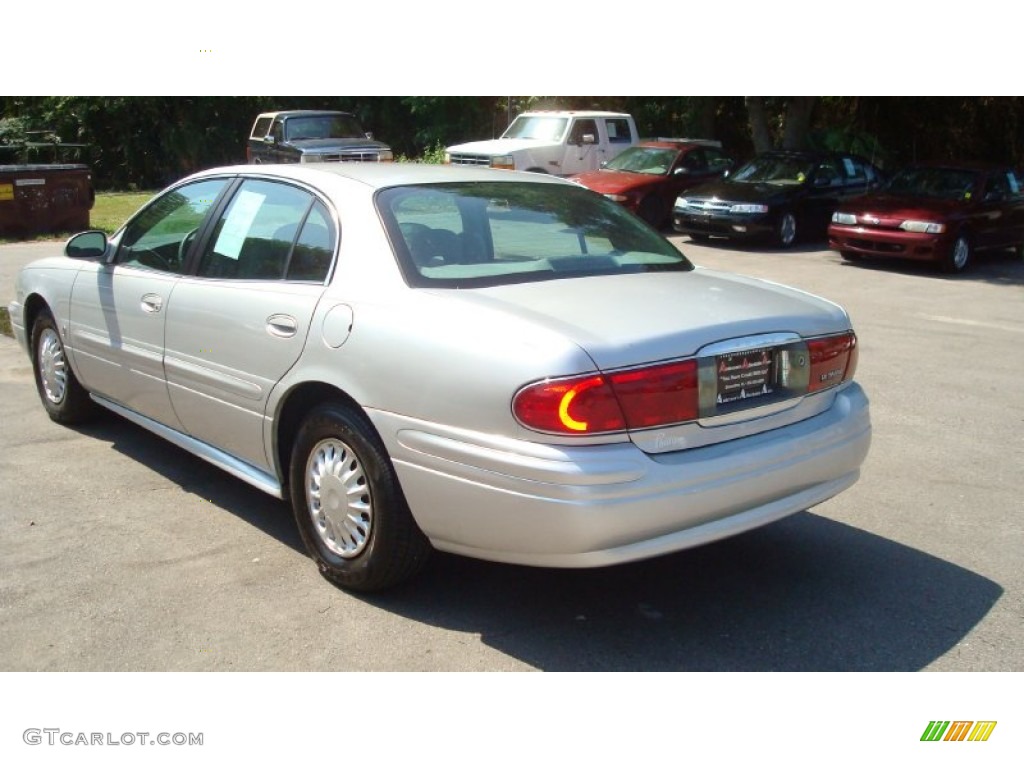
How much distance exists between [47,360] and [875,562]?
15.7 ft

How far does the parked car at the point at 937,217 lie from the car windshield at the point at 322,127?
37.1 feet

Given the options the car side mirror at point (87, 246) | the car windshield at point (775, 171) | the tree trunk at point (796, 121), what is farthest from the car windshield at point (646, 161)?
the car side mirror at point (87, 246)

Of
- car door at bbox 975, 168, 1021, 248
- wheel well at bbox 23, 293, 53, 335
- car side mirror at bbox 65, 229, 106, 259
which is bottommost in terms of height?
car door at bbox 975, 168, 1021, 248

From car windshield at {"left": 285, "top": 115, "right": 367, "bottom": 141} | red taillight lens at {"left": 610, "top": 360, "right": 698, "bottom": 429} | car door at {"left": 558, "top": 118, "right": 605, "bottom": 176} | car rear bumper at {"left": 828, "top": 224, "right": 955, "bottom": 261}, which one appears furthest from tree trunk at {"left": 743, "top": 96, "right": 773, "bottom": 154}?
red taillight lens at {"left": 610, "top": 360, "right": 698, "bottom": 429}

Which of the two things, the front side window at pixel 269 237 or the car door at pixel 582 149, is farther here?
the car door at pixel 582 149

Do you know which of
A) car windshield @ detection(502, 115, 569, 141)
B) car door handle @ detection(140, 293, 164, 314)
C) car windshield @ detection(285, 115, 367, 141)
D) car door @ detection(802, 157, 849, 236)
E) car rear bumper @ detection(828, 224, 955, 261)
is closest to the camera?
car door handle @ detection(140, 293, 164, 314)

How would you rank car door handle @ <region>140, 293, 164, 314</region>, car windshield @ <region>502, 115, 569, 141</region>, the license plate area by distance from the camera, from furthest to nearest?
1. car windshield @ <region>502, 115, 569, 141</region>
2. car door handle @ <region>140, 293, 164, 314</region>
3. the license plate area

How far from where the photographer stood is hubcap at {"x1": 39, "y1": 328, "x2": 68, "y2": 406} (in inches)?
248

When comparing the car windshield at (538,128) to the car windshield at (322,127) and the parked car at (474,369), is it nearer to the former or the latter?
the car windshield at (322,127)

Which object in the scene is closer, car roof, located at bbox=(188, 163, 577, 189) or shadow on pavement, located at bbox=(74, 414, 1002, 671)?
shadow on pavement, located at bbox=(74, 414, 1002, 671)

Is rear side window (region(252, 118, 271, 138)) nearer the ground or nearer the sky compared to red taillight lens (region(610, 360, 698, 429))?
nearer the sky

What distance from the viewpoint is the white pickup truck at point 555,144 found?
19.4 m

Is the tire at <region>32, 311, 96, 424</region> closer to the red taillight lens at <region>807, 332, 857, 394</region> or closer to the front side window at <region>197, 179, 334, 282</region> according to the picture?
the front side window at <region>197, 179, 334, 282</region>
